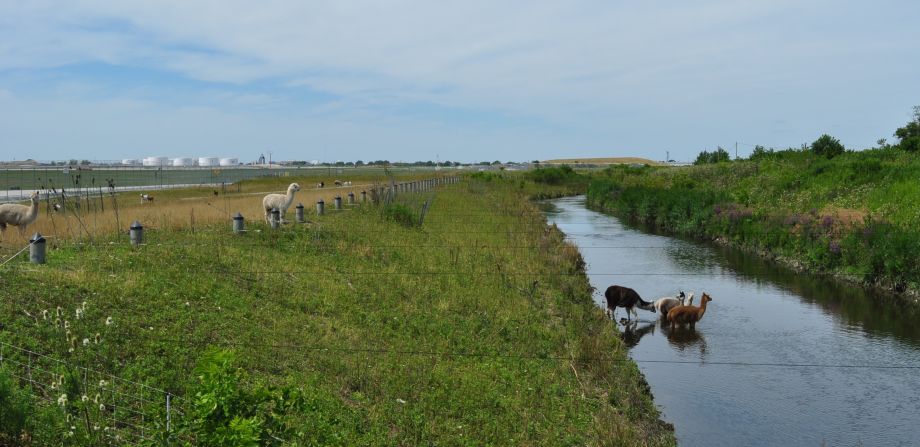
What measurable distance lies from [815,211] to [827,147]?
25.0 metres

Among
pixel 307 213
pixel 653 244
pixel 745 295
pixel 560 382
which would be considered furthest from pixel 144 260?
pixel 653 244

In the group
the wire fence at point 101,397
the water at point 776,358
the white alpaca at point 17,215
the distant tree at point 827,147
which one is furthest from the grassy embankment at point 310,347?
the distant tree at point 827,147

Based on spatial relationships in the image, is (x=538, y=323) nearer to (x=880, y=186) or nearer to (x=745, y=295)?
(x=745, y=295)

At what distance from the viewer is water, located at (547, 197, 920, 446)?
1225 cm

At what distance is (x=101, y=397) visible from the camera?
6.79 metres

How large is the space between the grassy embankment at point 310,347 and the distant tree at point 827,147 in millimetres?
41386

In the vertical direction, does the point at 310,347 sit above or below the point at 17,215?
below

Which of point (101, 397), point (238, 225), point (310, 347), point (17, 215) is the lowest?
point (310, 347)

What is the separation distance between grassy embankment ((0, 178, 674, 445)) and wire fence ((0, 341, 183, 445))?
3cm

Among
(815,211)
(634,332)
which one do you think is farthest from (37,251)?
(815,211)

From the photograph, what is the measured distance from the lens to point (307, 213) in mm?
25406

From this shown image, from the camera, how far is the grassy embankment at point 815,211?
79.3 feet

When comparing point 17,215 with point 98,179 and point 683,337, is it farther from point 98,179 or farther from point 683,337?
point 98,179

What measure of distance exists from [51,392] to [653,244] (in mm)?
30239
